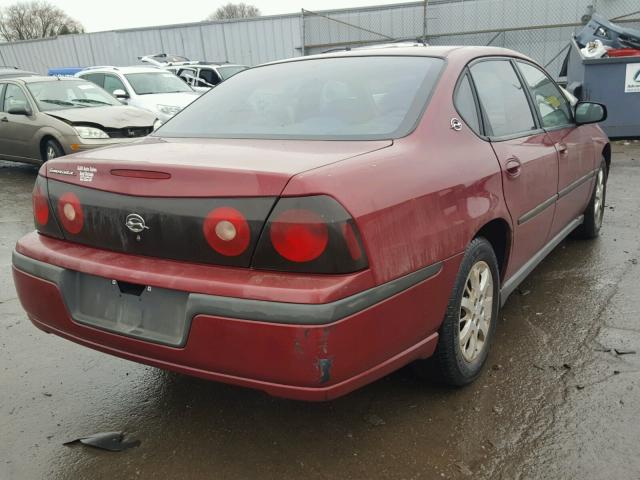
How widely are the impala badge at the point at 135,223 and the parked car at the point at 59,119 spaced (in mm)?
5664

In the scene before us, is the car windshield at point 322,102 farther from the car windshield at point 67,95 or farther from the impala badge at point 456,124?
the car windshield at point 67,95

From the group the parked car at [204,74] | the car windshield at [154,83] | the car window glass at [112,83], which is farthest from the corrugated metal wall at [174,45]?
the car window glass at [112,83]

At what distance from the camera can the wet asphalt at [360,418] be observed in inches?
83.5

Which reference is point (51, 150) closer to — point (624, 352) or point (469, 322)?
point (469, 322)

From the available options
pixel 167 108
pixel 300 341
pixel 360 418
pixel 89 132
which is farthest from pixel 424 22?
pixel 300 341

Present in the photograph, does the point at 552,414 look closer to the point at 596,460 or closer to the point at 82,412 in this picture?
the point at 596,460

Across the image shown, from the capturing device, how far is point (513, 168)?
2754 millimetres

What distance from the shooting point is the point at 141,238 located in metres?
2.05

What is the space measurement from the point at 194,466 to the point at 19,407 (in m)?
0.99

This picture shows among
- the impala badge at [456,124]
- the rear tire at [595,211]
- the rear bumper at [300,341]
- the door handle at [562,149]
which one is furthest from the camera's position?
the rear tire at [595,211]

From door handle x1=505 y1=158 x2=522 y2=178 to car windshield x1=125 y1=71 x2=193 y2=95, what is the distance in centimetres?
928

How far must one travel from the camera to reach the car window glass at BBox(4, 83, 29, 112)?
8195mm

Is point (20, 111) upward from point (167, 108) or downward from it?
upward

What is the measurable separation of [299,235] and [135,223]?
641 millimetres
